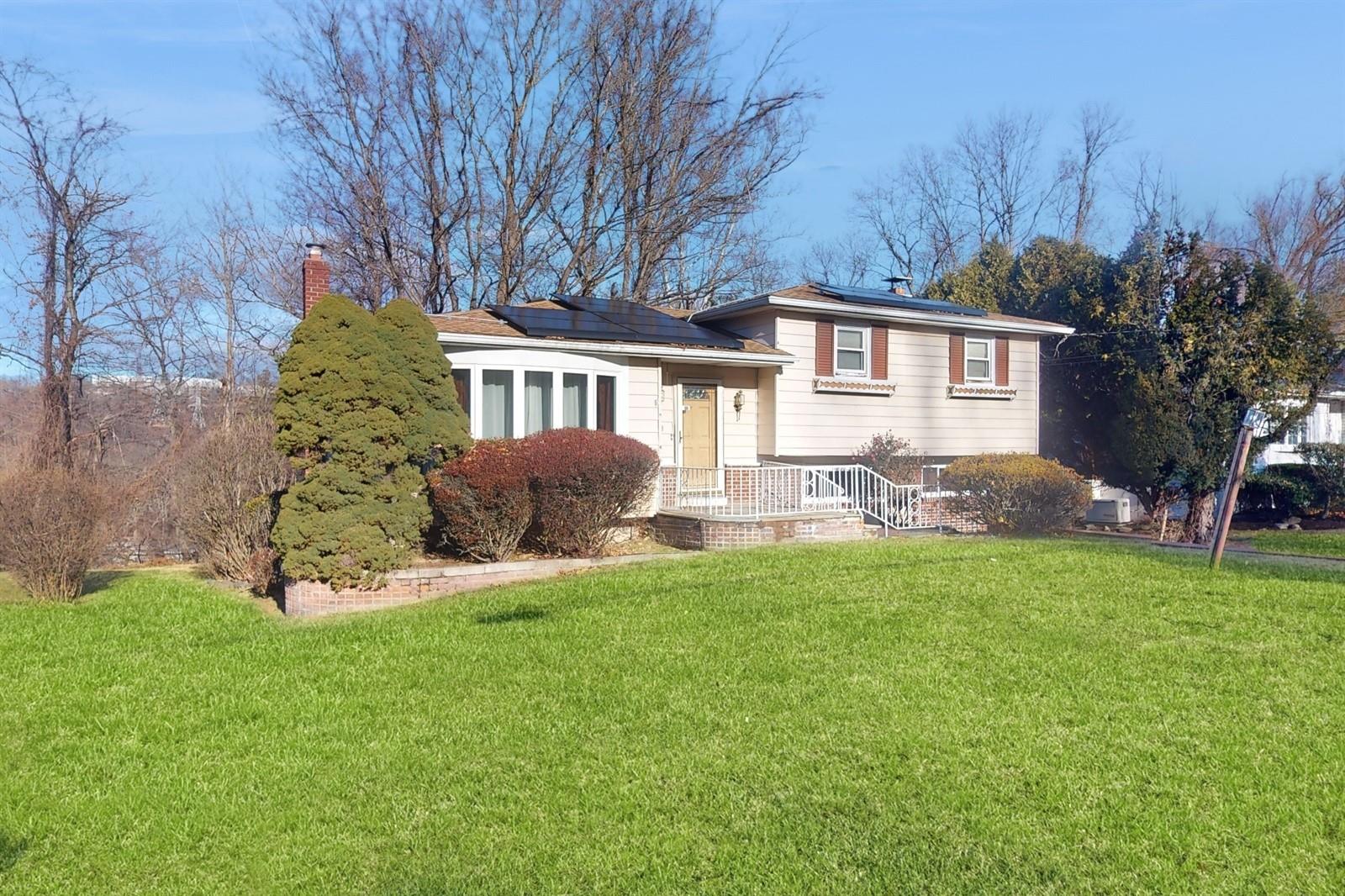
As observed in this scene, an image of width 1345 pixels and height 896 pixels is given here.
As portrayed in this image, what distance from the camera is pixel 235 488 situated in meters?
11.9

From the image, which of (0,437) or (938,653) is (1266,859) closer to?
(938,653)

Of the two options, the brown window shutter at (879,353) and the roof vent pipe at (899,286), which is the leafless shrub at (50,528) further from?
the roof vent pipe at (899,286)

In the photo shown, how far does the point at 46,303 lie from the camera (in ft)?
61.1

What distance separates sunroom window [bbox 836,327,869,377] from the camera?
18188 millimetres

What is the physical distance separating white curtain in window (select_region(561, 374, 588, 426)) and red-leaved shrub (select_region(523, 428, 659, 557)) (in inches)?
89.6

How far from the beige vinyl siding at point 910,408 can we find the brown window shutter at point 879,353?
120 millimetres

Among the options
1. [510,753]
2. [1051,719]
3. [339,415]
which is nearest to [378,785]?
[510,753]

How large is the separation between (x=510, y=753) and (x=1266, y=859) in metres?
3.57

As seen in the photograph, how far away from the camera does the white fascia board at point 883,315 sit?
1726 cm

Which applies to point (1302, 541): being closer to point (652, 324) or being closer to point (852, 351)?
point (852, 351)

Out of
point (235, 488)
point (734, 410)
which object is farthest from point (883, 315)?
point (235, 488)

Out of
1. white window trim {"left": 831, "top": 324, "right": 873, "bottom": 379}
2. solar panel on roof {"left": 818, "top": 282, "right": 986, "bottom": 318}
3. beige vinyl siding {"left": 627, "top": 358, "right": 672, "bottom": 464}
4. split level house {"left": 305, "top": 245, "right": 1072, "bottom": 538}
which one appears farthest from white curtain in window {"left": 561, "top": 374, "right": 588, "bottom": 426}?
solar panel on roof {"left": 818, "top": 282, "right": 986, "bottom": 318}

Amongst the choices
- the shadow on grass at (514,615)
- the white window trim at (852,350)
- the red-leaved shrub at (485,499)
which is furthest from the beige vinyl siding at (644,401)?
the shadow on grass at (514,615)

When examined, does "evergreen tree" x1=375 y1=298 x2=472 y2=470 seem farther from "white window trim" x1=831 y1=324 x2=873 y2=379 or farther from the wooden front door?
"white window trim" x1=831 y1=324 x2=873 y2=379
